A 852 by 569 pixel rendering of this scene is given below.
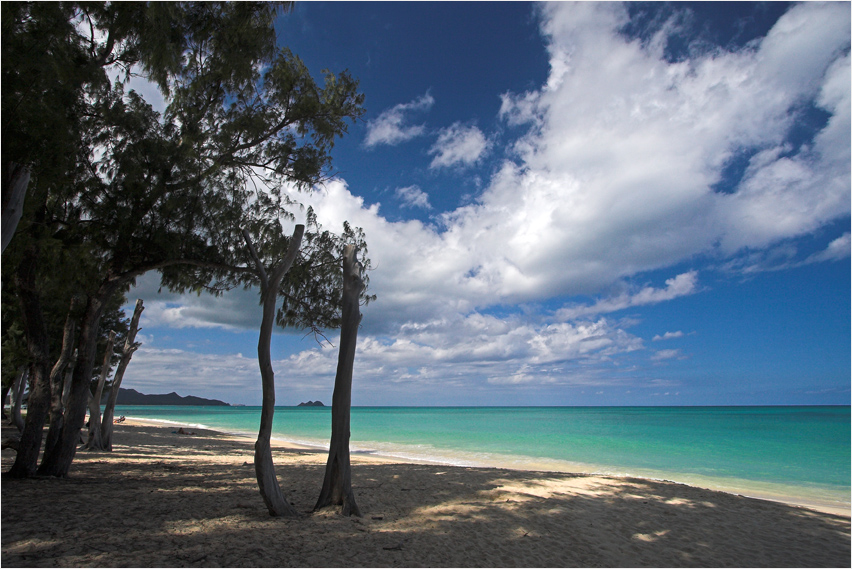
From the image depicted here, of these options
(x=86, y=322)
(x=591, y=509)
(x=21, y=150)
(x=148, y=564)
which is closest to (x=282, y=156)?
(x=21, y=150)

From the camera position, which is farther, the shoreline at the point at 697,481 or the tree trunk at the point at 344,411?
the shoreline at the point at 697,481

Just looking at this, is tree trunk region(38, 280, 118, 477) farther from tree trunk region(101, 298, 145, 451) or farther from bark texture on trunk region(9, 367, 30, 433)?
bark texture on trunk region(9, 367, 30, 433)

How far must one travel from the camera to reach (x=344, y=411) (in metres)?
5.78

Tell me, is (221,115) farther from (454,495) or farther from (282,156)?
(454,495)

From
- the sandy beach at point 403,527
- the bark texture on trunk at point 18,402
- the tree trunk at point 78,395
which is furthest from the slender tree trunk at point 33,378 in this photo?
the bark texture on trunk at point 18,402

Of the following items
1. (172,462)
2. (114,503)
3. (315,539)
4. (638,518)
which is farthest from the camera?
(172,462)

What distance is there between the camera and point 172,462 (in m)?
10.7

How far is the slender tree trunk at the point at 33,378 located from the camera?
6.88 meters

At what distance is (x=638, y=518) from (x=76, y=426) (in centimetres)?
860

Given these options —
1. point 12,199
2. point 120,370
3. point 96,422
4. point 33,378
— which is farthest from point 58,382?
point 12,199

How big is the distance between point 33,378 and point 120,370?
556 cm

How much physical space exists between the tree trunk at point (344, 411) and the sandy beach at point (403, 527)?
0.29 m

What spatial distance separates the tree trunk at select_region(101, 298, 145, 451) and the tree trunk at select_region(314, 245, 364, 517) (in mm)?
9134

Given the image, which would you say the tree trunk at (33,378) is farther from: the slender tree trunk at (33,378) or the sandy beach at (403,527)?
the sandy beach at (403,527)
